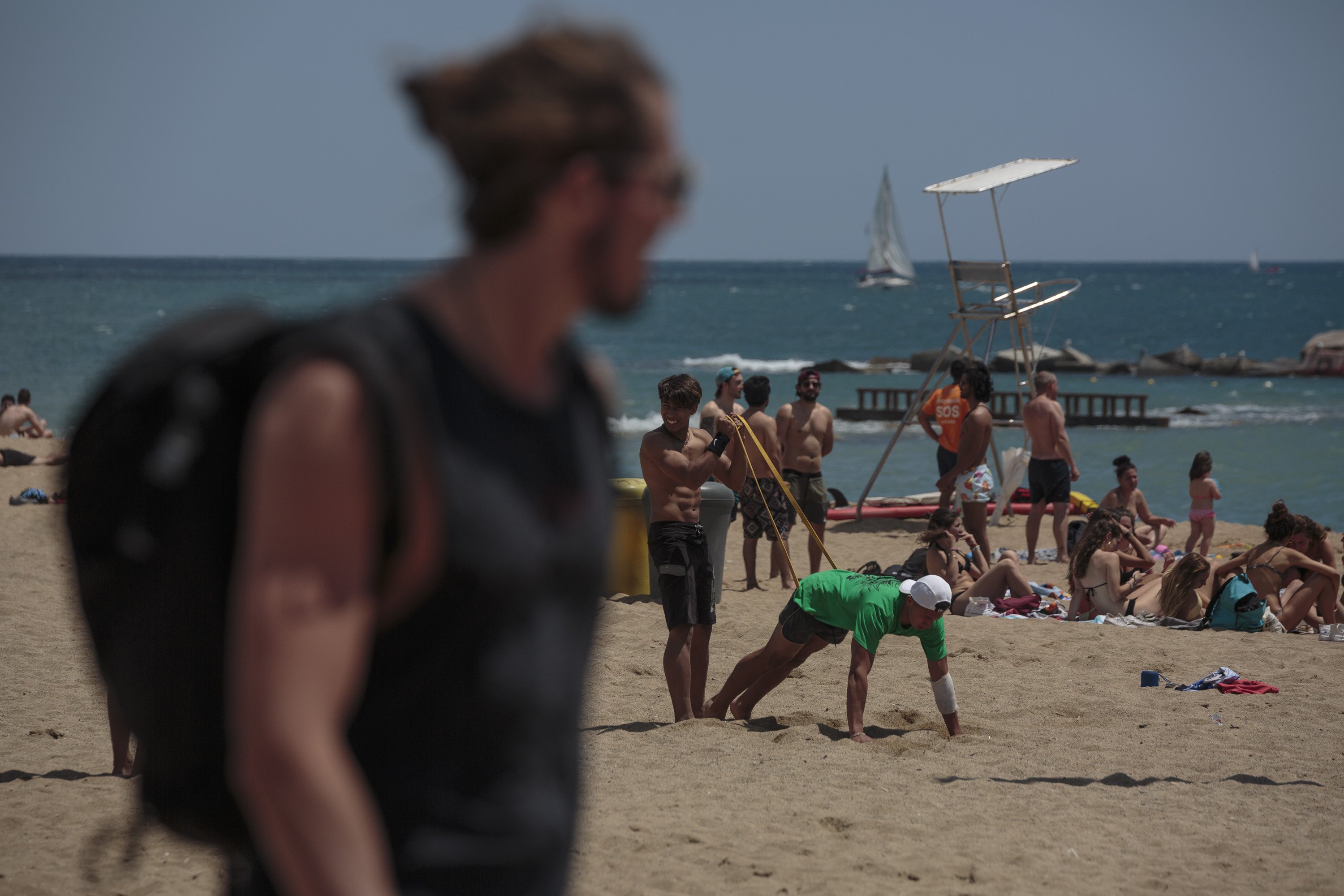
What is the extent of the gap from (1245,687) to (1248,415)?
880 inches

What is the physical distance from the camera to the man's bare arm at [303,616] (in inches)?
36.0

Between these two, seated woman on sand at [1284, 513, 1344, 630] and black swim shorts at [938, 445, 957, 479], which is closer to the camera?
seated woman on sand at [1284, 513, 1344, 630]

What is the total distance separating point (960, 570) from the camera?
9625mm

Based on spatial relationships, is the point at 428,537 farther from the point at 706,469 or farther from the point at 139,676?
the point at 706,469

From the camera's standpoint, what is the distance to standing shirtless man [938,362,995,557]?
409 inches

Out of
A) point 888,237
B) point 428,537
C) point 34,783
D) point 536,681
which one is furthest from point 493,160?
point 888,237

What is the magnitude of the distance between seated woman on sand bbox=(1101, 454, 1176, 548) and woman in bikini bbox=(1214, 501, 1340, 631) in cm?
164

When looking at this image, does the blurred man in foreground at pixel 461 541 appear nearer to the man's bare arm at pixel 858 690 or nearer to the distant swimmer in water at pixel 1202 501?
the man's bare arm at pixel 858 690

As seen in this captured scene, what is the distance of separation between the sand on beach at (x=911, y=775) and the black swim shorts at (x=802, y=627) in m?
0.51

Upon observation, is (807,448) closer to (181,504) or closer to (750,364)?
(181,504)

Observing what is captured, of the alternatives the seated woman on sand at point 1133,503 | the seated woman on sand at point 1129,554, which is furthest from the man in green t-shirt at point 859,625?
the seated woman on sand at point 1133,503

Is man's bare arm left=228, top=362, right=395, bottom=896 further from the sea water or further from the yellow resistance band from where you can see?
the yellow resistance band

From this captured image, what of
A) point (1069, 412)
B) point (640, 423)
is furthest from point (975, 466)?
point (1069, 412)

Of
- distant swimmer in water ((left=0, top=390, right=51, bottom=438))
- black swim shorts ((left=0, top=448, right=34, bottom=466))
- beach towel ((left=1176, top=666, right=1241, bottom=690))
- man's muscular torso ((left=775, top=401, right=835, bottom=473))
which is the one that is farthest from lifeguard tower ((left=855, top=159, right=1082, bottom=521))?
distant swimmer in water ((left=0, top=390, right=51, bottom=438))
